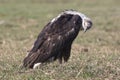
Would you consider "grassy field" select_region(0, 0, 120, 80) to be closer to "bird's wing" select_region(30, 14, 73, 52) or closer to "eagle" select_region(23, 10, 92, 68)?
"eagle" select_region(23, 10, 92, 68)

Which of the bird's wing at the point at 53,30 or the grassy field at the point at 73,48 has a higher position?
the bird's wing at the point at 53,30

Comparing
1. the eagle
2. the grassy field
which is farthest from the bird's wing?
the grassy field

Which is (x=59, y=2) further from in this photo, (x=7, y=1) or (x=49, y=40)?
(x=49, y=40)

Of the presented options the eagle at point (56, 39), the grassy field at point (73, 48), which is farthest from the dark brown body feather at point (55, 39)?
the grassy field at point (73, 48)

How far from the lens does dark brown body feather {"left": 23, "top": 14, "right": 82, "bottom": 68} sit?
874 cm

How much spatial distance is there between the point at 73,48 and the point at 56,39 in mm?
3642

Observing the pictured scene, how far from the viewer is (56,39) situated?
884 centimetres

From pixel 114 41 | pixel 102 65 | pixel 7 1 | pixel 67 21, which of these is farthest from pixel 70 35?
pixel 7 1

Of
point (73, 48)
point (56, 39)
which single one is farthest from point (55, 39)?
point (73, 48)

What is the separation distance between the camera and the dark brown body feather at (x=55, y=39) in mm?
8742

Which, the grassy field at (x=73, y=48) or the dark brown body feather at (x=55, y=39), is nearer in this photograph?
the grassy field at (x=73, y=48)

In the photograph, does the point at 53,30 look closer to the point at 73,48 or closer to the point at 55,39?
the point at 55,39

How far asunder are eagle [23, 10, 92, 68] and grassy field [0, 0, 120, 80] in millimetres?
216

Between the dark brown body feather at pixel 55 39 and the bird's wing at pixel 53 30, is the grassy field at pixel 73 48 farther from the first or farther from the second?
the bird's wing at pixel 53 30
